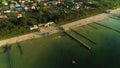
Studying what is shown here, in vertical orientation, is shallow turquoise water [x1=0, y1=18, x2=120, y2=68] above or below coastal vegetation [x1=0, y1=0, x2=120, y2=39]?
below

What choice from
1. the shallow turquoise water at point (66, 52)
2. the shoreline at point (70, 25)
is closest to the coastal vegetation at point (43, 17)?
the shoreline at point (70, 25)

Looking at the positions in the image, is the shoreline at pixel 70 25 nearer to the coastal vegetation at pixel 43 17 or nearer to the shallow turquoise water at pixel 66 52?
the shallow turquoise water at pixel 66 52

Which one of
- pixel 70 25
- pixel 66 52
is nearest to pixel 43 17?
pixel 70 25

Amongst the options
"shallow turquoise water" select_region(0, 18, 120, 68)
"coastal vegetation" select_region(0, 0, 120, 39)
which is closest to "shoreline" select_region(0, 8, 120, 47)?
"shallow turquoise water" select_region(0, 18, 120, 68)

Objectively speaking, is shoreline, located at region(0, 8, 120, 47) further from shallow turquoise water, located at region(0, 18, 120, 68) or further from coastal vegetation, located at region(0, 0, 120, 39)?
coastal vegetation, located at region(0, 0, 120, 39)

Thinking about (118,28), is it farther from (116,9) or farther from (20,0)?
(20,0)

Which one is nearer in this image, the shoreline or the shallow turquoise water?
the shallow turquoise water

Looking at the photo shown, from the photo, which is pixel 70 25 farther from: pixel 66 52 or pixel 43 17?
pixel 66 52
